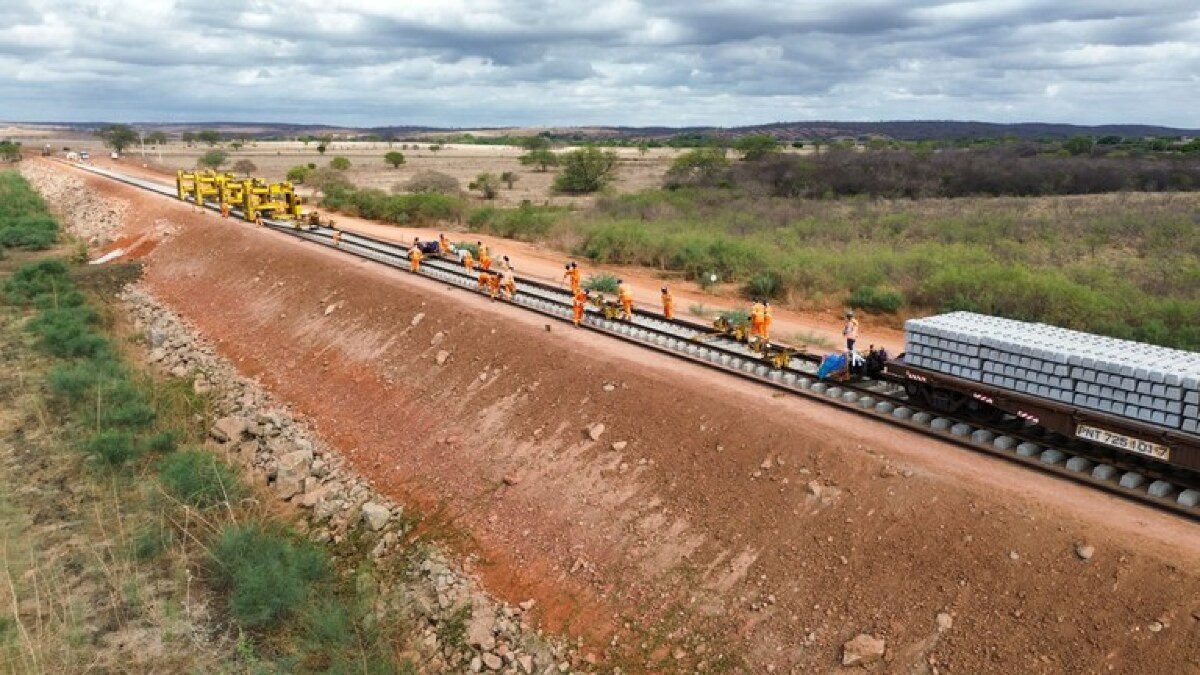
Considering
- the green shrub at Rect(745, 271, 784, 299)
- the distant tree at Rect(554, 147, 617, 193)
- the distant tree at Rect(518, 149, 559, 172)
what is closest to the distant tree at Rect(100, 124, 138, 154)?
the distant tree at Rect(518, 149, 559, 172)

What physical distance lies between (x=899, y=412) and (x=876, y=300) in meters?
9.98

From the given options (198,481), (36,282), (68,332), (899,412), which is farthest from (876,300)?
(36,282)

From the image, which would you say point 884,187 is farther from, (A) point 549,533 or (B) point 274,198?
(A) point 549,533

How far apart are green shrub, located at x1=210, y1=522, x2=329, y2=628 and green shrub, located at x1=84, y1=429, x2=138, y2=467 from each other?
4.46 meters

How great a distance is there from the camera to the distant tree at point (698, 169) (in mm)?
56688

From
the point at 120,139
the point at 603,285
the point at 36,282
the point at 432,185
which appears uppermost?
the point at 120,139

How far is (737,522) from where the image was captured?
11227mm

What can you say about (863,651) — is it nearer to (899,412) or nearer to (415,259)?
(899,412)

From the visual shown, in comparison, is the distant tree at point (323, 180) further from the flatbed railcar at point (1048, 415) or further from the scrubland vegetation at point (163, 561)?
the flatbed railcar at point (1048, 415)

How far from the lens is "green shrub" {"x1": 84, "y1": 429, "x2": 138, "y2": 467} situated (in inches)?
645

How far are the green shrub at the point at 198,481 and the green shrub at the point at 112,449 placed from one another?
1.05 metres

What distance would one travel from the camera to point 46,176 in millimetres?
72562

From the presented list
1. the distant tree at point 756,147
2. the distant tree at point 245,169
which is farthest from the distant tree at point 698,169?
the distant tree at point 245,169

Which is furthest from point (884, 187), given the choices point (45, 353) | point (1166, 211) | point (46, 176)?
point (46, 176)
